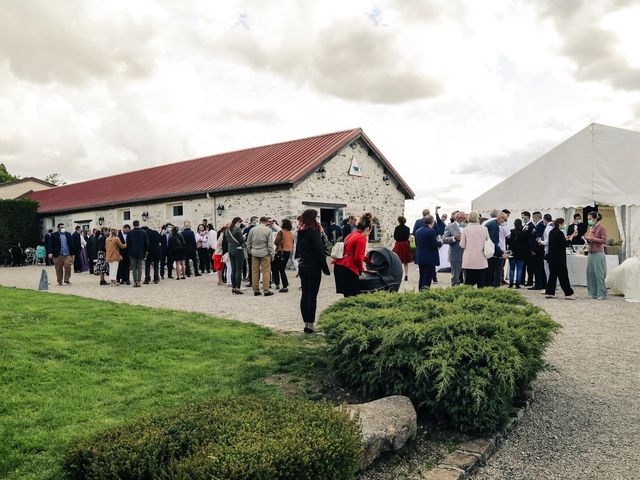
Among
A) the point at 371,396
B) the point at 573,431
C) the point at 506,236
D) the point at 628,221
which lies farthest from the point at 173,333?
the point at 628,221

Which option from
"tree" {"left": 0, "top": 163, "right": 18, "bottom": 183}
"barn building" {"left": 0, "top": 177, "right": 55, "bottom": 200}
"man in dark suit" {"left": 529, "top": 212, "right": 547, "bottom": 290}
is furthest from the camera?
"tree" {"left": 0, "top": 163, "right": 18, "bottom": 183}

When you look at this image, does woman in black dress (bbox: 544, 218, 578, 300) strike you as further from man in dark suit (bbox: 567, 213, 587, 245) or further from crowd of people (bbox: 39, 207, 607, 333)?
man in dark suit (bbox: 567, 213, 587, 245)

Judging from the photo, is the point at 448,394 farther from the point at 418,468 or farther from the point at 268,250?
the point at 268,250

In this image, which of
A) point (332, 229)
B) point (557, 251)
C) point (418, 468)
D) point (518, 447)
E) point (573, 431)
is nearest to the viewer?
point (418, 468)

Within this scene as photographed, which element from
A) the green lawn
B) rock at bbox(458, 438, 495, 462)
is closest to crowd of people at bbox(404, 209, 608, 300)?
the green lawn

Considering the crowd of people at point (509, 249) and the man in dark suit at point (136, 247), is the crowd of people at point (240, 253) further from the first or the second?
the crowd of people at point (509, 249)

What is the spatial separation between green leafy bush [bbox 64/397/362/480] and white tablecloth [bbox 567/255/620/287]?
39.4 feet

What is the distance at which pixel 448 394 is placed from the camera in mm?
3930

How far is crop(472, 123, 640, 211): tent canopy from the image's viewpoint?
1353cm

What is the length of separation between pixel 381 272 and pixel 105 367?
4214 mm

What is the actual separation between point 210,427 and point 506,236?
11975mm

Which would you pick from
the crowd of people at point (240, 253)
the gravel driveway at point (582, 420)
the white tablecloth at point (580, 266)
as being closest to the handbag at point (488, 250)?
the gravel driveway at point (582, 420)

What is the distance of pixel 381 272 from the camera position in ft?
25.8

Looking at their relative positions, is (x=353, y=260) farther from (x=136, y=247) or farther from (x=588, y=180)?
(x=588, y=180)
